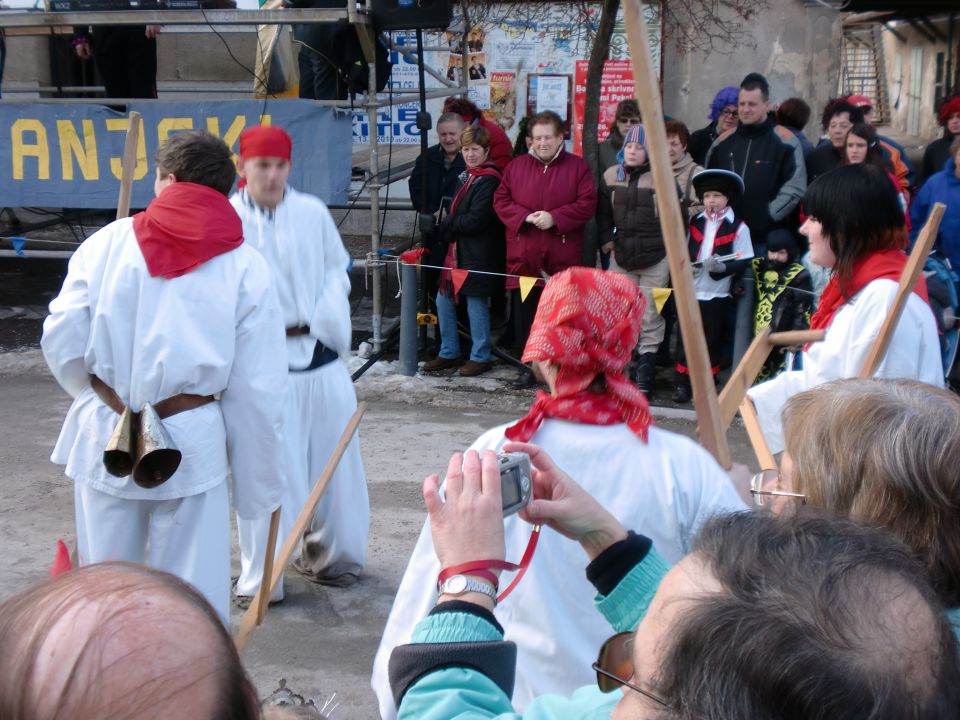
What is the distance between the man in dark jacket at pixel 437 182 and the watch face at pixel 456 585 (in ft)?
20.6

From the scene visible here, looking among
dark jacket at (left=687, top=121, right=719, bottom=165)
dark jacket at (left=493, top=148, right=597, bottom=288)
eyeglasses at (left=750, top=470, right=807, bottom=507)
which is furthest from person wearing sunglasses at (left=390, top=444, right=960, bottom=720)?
dark jacket at (left=687, top=121, right=719, bottom=165)

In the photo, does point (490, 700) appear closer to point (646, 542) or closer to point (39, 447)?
point (646, 542)

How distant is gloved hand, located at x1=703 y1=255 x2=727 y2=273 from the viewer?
689 cm

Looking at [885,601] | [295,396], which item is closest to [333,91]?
[295,396]

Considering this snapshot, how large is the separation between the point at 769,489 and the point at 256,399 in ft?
6.21

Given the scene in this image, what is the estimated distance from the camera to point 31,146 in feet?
25.7

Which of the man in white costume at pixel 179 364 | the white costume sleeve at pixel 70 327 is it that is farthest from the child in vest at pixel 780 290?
the white costume sleeve at pixel 70 327

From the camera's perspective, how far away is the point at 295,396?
4.36 metres

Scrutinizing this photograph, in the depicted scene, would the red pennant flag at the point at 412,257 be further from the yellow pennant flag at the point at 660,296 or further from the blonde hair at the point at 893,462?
the blonde hair at the point at 893,462

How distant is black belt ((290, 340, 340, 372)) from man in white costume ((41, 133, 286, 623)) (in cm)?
90

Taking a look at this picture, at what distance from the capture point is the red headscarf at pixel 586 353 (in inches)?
88.4

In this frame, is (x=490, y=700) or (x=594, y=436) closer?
(x=490, y=700)

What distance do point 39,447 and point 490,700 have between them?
5.58 m

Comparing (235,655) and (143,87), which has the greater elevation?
(143,87)
